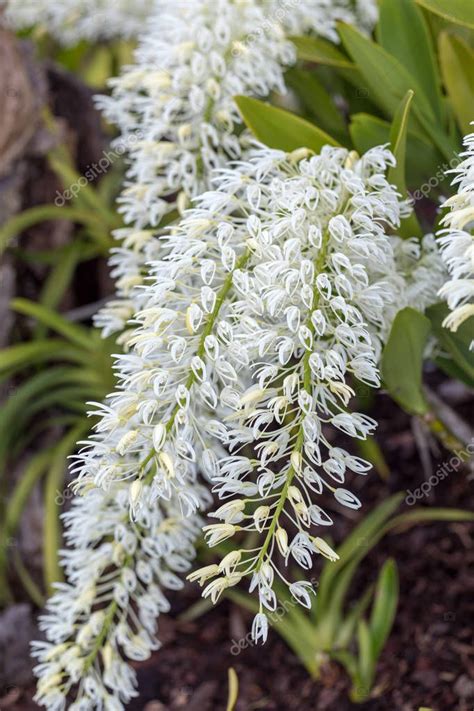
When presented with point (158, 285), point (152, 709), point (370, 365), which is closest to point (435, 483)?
point (152, 709)

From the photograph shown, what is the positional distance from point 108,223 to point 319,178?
3.45 ft

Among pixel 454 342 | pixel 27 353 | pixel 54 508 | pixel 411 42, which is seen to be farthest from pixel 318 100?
pixel 54 508

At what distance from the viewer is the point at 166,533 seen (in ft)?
3.75

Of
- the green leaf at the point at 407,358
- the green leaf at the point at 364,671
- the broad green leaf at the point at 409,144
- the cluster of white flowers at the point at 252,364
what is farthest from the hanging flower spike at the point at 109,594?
the broad green leaf at the point at 409,144

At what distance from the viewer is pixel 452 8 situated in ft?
3.52

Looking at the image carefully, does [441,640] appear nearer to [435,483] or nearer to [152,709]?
[435,483]

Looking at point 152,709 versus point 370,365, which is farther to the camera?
point 152,709

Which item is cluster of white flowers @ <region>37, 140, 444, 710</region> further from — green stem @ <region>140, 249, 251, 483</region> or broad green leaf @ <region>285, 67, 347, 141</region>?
broad green leaf @ <region>285, 67, 347, 141</region>

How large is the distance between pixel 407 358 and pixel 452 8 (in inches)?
18.7

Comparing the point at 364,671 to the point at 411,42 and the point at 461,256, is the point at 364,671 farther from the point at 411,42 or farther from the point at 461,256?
the point at 411,42

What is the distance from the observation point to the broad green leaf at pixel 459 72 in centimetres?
129

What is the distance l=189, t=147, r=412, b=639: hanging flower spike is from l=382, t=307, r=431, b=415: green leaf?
0.09 ft

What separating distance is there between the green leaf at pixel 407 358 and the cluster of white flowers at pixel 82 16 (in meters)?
1.39

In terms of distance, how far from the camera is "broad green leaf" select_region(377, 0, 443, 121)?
1.27 meters
